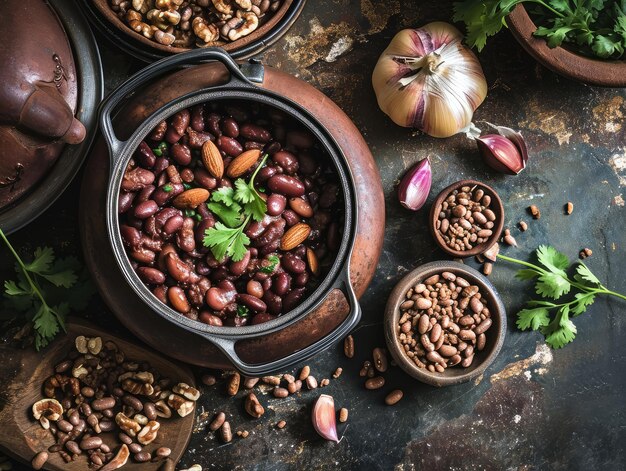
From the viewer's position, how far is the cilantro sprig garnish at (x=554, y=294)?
211 centimetres

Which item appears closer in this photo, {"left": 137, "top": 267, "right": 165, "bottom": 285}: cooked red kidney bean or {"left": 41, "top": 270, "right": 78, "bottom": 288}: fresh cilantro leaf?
{"left": 137, "top": 267, "right": 165, "bottom": 285}: cooked red kidney bean

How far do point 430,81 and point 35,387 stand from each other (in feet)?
4.68

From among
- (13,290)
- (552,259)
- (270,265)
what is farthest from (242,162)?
(552,259)

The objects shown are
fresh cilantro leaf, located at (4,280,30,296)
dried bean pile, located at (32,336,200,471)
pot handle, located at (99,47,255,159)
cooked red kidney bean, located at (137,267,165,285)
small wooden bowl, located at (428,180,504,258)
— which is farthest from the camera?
small wooden bowl, located at (428,180,504,258)

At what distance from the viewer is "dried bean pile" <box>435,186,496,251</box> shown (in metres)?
2.07

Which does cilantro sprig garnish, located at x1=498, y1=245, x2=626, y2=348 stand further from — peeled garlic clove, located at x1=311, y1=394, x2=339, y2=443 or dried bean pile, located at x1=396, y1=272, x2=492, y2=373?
peeled garlic clove, located at x1=311, y1=394, x2=339, y2=443

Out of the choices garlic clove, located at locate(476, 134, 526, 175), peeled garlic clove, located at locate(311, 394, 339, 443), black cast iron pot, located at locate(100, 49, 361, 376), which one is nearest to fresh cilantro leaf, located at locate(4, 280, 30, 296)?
black cast iron pot, located at locate(100, 49, 361, 376)

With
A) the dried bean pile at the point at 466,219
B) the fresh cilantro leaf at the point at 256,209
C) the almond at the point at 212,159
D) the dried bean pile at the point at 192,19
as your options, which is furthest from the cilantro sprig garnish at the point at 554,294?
the dried bean pile at the point at 192,19

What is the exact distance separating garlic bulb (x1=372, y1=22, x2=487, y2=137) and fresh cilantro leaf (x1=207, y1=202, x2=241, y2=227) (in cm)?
62

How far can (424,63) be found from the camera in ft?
6.43

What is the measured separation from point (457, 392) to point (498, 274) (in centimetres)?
40

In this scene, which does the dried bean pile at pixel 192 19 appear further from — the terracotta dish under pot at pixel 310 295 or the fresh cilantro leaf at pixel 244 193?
the fresh cilantro leaf at pixel 244 193

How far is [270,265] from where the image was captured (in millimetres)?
1755

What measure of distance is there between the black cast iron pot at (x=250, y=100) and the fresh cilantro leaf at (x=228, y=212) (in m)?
0.26
